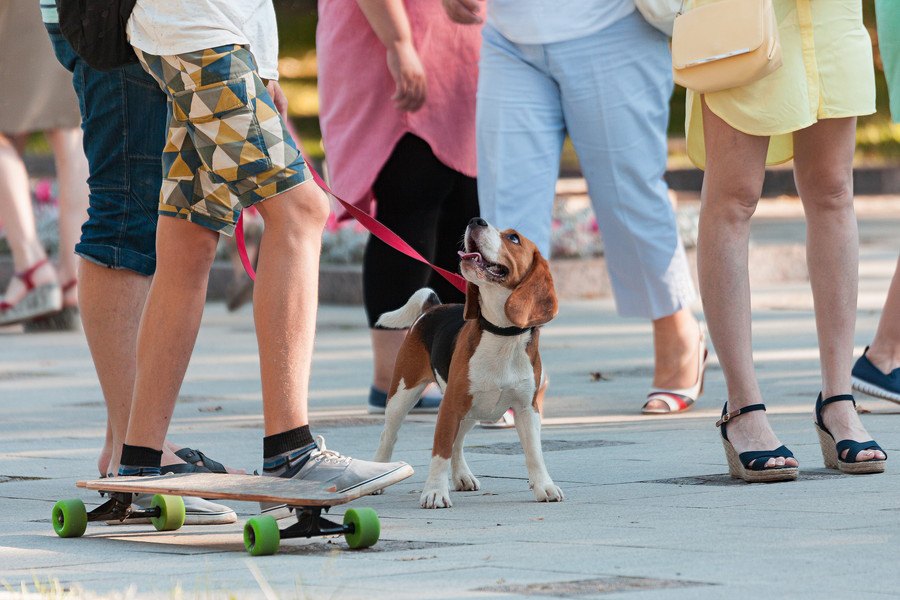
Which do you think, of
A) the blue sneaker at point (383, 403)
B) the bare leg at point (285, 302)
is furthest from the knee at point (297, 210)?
the blue sneaker at point (383, 403)

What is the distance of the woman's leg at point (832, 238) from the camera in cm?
462

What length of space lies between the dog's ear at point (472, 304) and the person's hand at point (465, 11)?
1555 mm

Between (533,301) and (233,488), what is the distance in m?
1.13

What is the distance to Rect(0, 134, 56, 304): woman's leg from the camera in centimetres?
886

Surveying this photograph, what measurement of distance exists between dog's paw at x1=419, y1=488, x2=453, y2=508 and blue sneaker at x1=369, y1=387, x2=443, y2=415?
190 cm

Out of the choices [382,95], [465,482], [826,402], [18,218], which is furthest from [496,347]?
[18,218]

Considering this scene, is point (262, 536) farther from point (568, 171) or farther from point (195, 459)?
point (568, 171)

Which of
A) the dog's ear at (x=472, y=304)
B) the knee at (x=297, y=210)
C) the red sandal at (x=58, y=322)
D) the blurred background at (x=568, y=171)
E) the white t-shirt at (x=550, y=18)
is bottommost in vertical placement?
the blurred background at (x=568, y=171)

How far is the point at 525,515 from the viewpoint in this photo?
3.99 meters

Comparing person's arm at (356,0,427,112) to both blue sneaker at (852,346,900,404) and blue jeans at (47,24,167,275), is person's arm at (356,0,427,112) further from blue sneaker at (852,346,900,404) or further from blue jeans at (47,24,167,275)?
blue sneaker at (852,346,900,404)

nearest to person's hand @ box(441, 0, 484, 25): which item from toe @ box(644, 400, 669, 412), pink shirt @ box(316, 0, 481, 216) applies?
pink shirt @ box(316, 0, 481, 216)

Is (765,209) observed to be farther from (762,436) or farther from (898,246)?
(762,436)

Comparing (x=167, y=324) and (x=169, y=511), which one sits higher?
(x=167, y=324)

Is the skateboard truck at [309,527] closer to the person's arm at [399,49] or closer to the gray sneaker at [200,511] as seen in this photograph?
the gray sneaker at [200,511]
